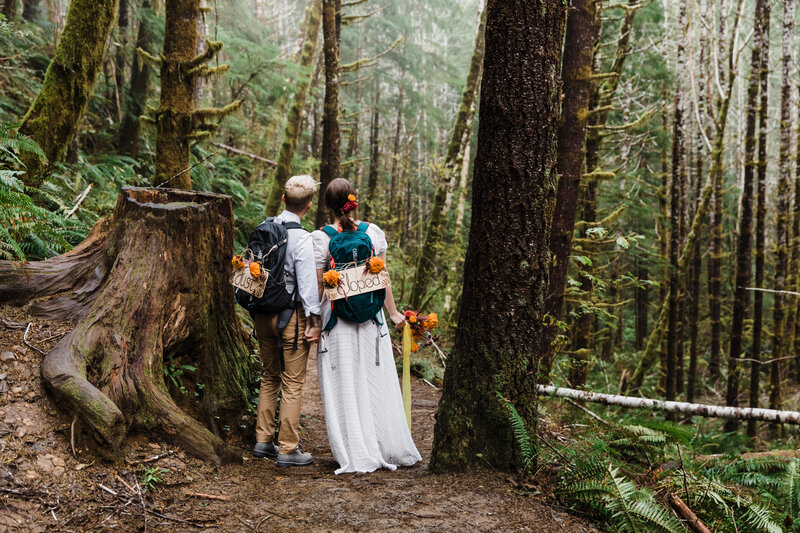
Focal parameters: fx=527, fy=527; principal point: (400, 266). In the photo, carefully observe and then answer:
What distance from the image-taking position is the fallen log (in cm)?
585

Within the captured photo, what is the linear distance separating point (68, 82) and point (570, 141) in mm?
6863

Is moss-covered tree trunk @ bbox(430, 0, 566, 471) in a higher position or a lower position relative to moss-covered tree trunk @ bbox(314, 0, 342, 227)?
lower

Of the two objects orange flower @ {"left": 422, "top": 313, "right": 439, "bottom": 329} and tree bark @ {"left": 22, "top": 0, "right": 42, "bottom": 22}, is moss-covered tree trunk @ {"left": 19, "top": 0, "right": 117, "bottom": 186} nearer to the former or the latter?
orange flower @ {"left": 422, "top": 313, "right": 439, "bottom": 329}

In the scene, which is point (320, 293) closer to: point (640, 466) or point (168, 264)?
point (168, 264)

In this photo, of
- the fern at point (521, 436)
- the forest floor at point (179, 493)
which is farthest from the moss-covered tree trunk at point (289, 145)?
the fern at point (521, 436)

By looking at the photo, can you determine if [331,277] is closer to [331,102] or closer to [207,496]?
[207,496]

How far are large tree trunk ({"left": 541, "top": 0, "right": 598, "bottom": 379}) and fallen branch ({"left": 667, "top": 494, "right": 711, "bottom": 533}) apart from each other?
376 centimetres

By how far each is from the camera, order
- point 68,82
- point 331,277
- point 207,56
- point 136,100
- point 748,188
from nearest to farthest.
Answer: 1. point 331,277
2. point 68,82
3. point 207,56
4. point 136,100
5. point 748,188

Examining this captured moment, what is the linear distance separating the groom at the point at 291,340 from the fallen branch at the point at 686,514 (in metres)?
3.02

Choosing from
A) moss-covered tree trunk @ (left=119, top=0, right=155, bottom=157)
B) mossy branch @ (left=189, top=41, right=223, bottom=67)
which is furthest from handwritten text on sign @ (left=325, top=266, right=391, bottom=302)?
moss-covered tree trunk @ (left=119, top=0, right=155, bottom=157)

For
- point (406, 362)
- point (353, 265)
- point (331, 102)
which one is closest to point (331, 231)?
point (353, 265)

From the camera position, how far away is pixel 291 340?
486 centimetres

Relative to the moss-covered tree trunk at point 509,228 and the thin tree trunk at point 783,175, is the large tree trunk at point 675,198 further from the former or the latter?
the moss-covered tree trunk at point 509,228

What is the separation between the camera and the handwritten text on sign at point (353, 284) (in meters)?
4.72
